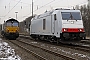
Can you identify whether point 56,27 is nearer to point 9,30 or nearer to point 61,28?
point 61,28

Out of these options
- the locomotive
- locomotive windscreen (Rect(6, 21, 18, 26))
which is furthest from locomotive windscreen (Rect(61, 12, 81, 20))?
locomotive windscreen (Rect(6, 21, 18, 26))

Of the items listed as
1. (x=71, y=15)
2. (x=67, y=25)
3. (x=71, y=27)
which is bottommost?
(x=71, y=27)

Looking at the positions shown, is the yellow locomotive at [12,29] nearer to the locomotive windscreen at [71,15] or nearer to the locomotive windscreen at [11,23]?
the locomotive windscreen at [11,23]

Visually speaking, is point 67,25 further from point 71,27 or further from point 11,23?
point 11,23

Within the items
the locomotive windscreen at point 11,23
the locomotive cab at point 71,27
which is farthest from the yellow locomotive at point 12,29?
the locomotive cab at point 71,27

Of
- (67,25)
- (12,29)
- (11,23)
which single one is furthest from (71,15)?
(11,23)

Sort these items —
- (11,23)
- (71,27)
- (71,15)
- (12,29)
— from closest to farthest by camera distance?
(71,27), (71,15), (12,29), (11,23)

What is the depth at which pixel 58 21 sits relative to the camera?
61.1ft

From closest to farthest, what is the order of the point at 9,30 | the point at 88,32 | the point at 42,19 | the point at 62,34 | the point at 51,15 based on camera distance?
the point at 62,34, the point at 51,15, the point at 42,19, the point at 9,30, the point at 88,32

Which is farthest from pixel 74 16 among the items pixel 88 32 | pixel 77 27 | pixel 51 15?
pixel 88 32

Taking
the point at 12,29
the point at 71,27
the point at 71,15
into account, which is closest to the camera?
the point at 71,27

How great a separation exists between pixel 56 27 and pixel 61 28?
3.29 ft

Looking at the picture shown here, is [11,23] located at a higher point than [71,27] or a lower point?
higher

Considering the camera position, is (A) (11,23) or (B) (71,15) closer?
(B) (71,15)
